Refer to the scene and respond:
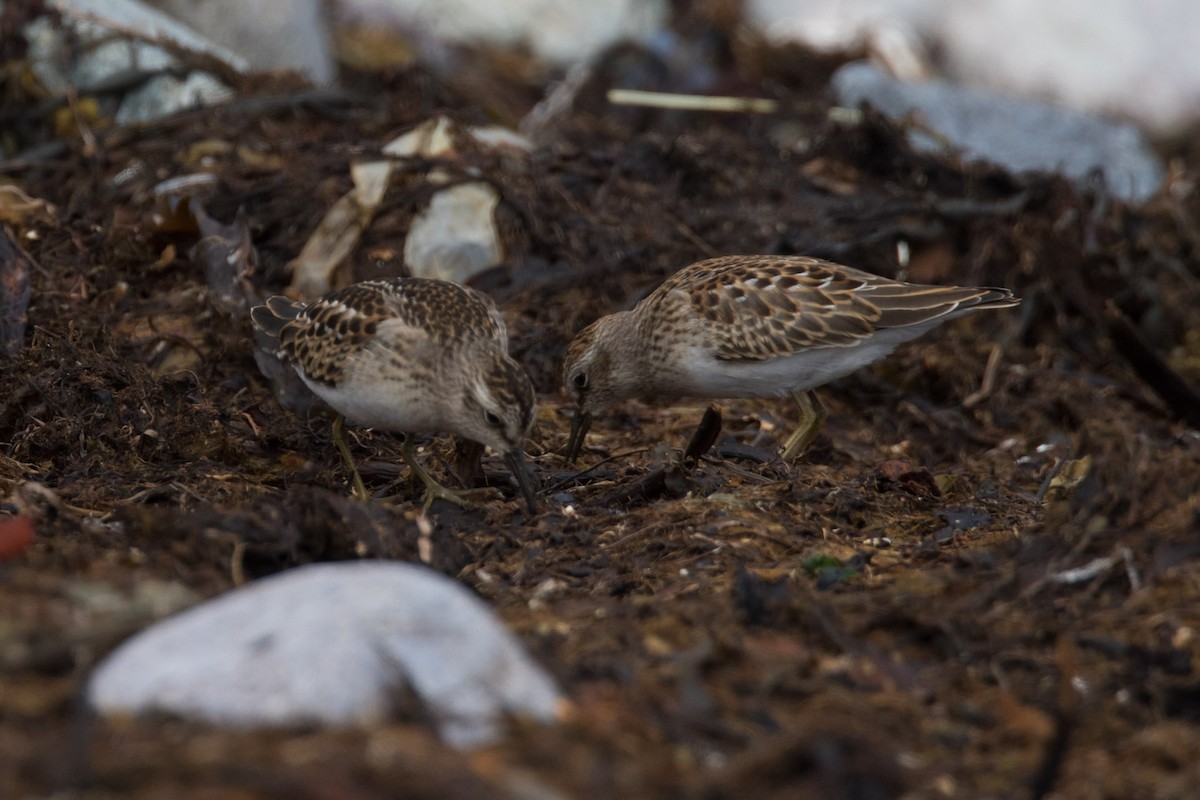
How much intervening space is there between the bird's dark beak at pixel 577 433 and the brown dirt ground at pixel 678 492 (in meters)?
0.08

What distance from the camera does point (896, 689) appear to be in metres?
4.34

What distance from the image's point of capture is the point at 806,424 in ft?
24.6

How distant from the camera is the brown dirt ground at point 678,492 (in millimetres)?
3688

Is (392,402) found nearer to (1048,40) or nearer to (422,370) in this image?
(422,370)

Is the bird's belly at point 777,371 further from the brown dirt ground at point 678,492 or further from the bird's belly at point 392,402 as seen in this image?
the bird's belly at point 392,402

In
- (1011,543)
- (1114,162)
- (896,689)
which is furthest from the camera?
(1114,162)

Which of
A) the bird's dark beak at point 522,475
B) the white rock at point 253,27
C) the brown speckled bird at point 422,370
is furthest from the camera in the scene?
the white rock at point 253,27

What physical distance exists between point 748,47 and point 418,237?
8062mm

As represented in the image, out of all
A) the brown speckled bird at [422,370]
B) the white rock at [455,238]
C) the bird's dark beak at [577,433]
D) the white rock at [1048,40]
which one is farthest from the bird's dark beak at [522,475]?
the white rock at [1048,40]

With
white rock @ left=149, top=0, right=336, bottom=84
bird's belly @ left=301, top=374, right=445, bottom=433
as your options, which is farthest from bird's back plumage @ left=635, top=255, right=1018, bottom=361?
white rock @ left=149, top=0, right=336, bottom=84

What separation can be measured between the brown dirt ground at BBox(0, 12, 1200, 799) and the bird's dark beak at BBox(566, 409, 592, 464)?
3.3 inches

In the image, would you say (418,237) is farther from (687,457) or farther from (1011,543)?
(1011,543)

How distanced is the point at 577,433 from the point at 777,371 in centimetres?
110

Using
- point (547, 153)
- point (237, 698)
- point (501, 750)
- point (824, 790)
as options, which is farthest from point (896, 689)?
point (547, 153)
